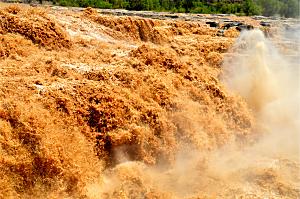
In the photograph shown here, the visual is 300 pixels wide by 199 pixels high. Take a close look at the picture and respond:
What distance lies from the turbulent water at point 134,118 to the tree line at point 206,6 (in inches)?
1296

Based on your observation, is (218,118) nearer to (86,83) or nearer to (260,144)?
(260,144)

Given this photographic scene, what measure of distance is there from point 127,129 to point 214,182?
3025mm

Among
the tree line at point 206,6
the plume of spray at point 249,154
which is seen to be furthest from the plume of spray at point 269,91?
the tree line at point 206,6

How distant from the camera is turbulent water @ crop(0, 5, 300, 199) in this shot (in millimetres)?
10318

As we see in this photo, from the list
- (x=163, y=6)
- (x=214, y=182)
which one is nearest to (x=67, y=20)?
(x=214, y=182)

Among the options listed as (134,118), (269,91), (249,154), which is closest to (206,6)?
(269,91)

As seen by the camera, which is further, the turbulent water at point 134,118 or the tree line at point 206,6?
the tree line at point 206,6

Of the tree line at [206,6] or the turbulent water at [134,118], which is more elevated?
the tree line at [206,6]

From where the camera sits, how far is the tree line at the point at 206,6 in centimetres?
5128

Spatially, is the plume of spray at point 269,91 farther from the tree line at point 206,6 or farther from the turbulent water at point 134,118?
the tree line at point 206,6

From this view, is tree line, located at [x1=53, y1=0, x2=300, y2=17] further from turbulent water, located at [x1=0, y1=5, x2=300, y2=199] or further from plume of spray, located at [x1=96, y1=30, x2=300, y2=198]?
turbulent water, located at [x1=0, y1=5, x2=300, y2=199]

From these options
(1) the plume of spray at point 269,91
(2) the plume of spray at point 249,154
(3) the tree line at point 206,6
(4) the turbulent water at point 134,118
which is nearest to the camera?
(4) the turbulent water at point 134,118

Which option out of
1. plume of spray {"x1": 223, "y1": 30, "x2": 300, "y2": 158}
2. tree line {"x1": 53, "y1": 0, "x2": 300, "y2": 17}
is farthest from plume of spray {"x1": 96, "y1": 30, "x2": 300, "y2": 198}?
tree line {"x1": 53, "y1": 0, "x2": 300, "y2": 17}

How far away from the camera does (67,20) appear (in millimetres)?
19062
